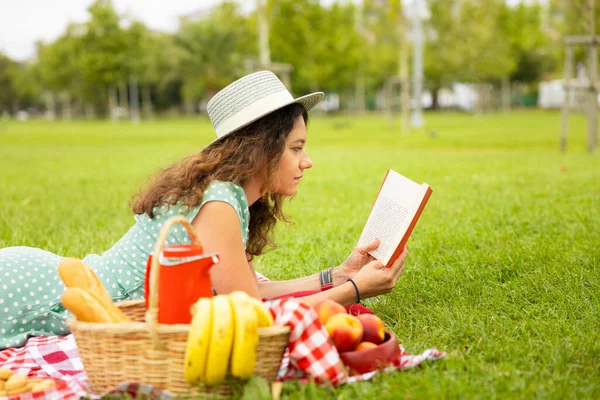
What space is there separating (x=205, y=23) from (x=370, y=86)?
16.4 metres

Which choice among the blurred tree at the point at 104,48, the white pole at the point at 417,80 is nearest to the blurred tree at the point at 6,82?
the blurred tree at the point at 104,48

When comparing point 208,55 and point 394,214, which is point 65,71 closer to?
point 208,55

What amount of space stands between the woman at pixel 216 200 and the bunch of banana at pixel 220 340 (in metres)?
0.54

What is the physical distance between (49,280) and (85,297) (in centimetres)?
73

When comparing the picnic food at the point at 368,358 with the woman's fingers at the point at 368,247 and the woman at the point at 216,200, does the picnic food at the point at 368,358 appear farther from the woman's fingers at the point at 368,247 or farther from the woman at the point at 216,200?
the woman's fingers at the point at 368,247

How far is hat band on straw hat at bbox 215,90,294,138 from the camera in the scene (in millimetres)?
2818

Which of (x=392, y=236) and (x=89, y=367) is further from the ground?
(x=392, y=236)

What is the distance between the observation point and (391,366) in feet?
8.00

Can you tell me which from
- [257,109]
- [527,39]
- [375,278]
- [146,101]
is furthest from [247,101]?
[146,101]

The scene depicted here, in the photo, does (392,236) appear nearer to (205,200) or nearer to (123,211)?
(205,200)

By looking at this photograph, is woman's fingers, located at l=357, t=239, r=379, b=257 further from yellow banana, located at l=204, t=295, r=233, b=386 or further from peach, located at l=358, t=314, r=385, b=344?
yellow banana, located at l=204, t=295, r=233, b=386

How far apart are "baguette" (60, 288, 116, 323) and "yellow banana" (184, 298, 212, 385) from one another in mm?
430

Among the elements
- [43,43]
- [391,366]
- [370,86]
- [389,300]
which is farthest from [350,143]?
[43,43]

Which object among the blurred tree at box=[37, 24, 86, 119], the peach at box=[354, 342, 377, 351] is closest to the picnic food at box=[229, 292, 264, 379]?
the peach at box=[354, 342, 377, 351]
